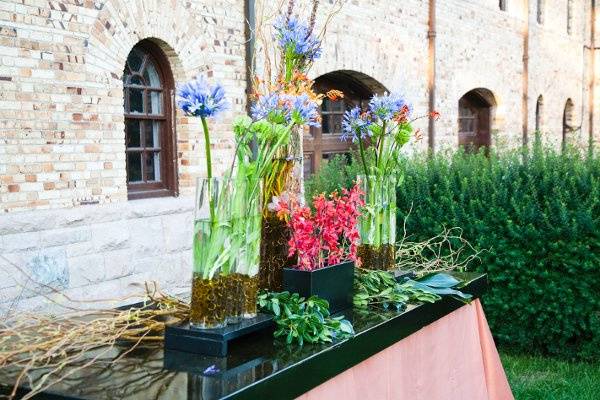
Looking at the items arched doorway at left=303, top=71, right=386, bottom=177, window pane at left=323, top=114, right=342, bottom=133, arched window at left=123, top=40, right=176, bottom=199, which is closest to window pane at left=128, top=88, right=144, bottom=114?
arched window at left=123, top=40, right=176, bottom=199

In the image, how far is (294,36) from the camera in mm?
2443

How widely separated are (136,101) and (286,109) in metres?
4.37

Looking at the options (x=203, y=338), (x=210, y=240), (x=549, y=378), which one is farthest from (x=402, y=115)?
(x=549, y=378)

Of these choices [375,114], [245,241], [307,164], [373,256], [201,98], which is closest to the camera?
[201,98]

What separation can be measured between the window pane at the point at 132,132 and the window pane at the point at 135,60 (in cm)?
45

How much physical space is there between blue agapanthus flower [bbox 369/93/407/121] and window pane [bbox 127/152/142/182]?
376cm

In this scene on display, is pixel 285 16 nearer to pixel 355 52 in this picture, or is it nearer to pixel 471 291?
pixel 471 291

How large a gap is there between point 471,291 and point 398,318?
789 millimetres

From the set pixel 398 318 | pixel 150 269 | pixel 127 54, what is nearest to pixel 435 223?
pixel 150 269

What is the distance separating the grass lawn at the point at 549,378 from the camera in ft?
15.9

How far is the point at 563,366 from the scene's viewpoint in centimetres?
546

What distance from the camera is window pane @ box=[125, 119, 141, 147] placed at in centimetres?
623

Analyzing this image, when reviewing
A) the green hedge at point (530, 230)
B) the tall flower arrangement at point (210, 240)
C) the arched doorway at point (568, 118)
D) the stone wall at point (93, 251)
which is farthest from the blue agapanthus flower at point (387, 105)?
the arched doorway at point (568, 118)

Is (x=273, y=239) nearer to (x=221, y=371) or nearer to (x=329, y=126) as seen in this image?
(x=221, y=371)
